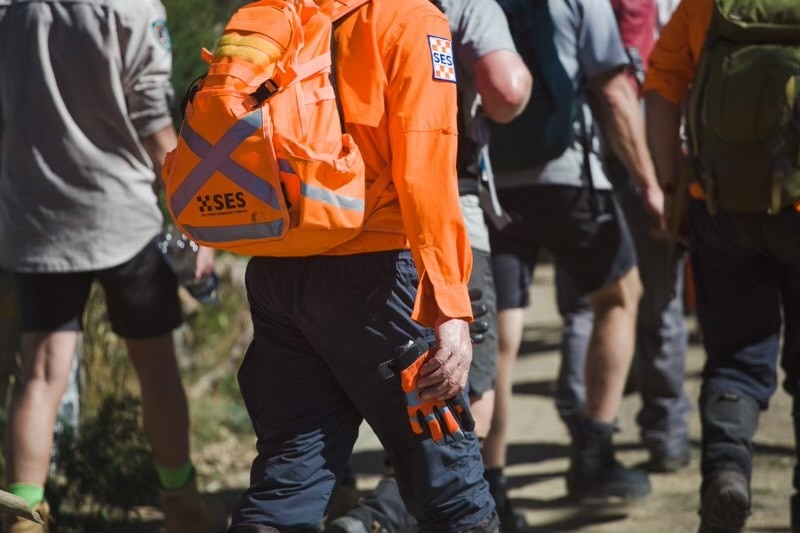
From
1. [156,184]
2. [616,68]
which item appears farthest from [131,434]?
[616,68]

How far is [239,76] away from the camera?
8.71 ft

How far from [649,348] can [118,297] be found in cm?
231

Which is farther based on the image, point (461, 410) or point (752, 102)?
point (752, 102)

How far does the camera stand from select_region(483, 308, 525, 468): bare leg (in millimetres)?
4371

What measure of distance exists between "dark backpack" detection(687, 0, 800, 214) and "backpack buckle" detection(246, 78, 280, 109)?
61.4 inches

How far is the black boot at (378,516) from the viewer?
3.41m

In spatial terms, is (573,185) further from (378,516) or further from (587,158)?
(378,516)

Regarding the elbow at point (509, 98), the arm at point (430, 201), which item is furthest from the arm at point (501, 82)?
the arm at point (430, 201)

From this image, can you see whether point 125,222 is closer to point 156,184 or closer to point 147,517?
point 156,184

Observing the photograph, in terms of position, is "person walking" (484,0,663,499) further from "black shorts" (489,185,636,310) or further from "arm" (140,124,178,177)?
"arm" (140,124,178,177)

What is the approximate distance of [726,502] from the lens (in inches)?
142

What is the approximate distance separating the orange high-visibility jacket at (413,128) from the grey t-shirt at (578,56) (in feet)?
4.91

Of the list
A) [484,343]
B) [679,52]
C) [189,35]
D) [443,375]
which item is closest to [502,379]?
[484,343]

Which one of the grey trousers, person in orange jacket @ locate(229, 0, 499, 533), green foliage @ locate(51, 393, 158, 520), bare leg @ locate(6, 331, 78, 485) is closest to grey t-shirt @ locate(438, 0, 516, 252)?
person in orange jacket @ locate(229, 0, 499, 533)
